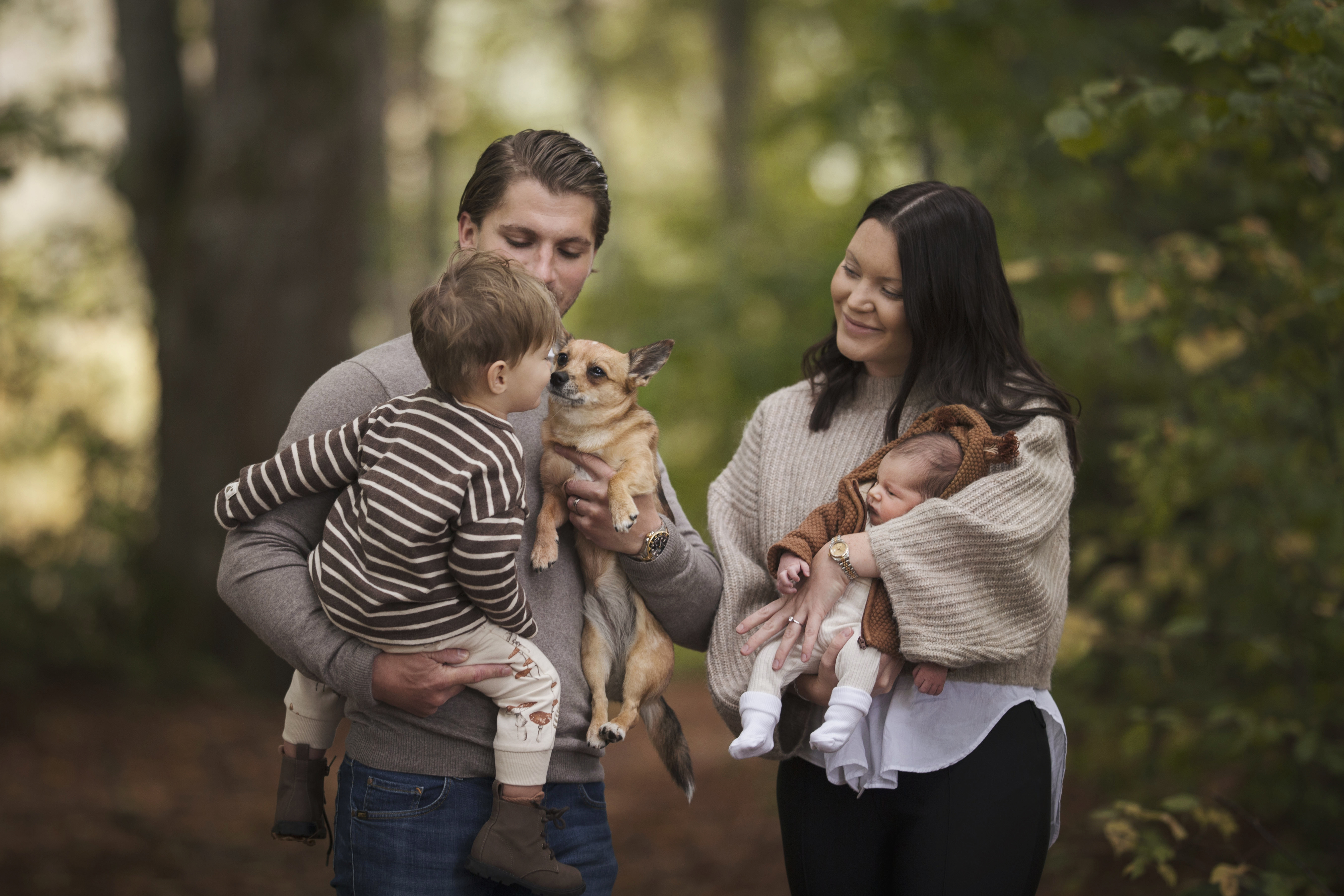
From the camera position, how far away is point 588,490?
94.5 inches

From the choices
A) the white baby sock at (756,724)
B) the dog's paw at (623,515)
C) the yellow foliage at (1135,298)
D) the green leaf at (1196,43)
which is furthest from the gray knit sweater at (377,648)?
the green leaf at (1196,43)

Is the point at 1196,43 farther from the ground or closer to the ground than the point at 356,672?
farther from the ground

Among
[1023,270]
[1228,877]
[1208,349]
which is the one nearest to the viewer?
[1228,877]

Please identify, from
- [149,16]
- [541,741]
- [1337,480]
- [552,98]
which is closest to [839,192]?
[1337,480]

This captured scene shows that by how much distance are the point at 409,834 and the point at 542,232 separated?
1346 millimetres

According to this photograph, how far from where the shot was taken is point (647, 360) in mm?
2660

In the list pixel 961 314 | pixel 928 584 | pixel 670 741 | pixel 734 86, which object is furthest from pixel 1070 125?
pixel 734 86

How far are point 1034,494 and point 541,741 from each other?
47.5 inches

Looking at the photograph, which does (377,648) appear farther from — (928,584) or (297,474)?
(928,584)

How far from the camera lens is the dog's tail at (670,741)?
262 cm

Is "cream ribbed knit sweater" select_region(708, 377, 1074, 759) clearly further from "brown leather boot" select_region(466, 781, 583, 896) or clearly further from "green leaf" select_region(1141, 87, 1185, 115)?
"green leaf" select_region(1141, 87, 1185, 115)

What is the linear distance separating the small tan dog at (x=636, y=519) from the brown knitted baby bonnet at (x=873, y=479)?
1.21 ft

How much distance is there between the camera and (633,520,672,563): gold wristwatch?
7.97 feet

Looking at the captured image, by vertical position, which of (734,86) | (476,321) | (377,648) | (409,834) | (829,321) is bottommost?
(409,834)
